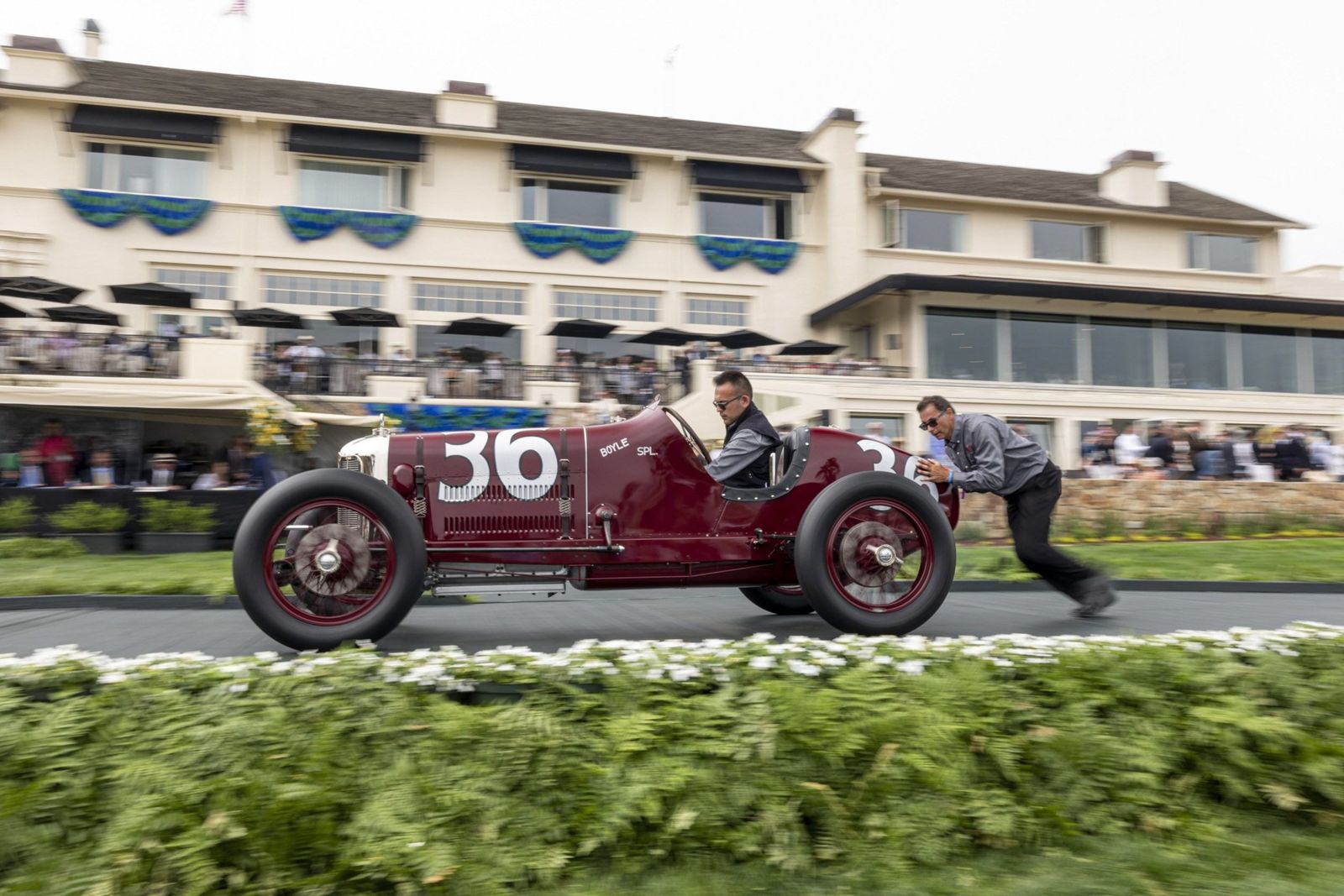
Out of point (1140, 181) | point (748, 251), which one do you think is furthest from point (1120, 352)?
point (748, 251)

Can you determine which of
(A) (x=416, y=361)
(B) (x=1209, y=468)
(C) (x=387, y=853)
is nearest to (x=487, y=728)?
(C) (x=387, y=853)

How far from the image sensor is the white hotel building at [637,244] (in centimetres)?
2256

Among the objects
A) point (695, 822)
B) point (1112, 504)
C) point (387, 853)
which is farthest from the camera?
point (1112, 504)

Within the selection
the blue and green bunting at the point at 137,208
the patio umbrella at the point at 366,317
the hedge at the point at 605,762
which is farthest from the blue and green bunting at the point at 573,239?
the hedge at the point at 605,762

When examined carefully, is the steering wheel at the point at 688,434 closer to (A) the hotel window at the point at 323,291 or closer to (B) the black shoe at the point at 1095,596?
(B) the black shoe at the point at 1095,596

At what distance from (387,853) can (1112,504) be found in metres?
14.4

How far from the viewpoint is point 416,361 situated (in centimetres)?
2127

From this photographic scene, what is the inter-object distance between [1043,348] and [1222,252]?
404 inches

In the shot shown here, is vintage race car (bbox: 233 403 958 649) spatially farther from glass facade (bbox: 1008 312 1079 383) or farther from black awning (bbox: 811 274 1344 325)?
glass facade (bbox: 1008 312 1079 383)

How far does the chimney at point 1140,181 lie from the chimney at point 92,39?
31224 mm

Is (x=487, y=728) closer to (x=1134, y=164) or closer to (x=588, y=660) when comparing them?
(x=588, y=660)

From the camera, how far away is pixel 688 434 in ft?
17.5

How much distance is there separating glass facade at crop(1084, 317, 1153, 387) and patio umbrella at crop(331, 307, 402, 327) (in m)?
18.8

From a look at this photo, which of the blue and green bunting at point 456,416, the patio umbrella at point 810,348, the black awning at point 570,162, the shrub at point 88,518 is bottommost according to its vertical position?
the shrub at point 88,518
